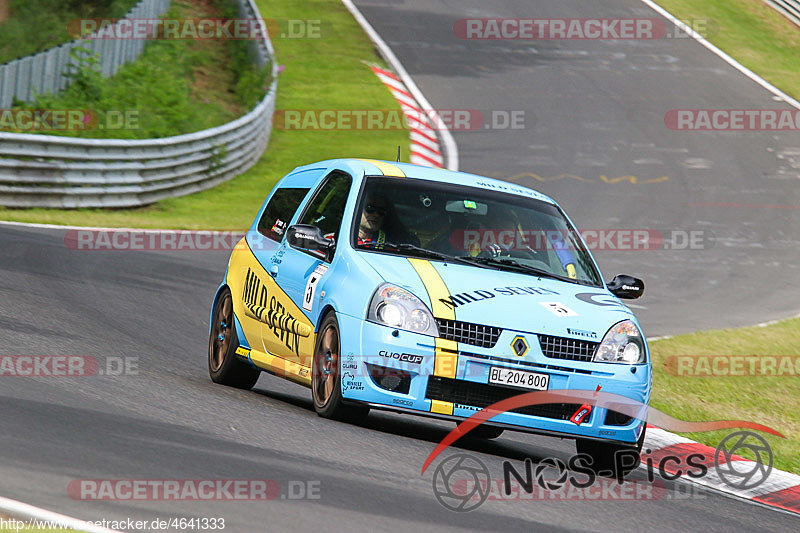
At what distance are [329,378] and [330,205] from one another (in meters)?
1.49

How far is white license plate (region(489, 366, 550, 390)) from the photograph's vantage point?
7.43 meters

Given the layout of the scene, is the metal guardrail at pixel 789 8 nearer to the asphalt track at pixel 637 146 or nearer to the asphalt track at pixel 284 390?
the asphalt track at pixel 637 146

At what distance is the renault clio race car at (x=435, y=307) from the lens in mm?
7457

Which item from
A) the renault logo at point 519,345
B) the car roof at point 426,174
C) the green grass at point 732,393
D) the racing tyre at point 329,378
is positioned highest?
the car roof at point 426,174

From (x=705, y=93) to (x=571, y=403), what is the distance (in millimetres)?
26823

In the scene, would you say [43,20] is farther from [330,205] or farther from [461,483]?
[461,483]

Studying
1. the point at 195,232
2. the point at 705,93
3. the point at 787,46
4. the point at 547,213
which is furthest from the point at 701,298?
the point at 787,46

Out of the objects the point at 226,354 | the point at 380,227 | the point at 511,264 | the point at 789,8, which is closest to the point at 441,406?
the point at 511,264

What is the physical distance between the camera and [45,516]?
4.90 m

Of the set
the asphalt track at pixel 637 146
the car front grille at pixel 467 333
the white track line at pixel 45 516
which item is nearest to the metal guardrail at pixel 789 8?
the asphalt track at pixel 637 146

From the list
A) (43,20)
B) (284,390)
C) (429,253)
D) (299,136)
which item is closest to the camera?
(429,253)

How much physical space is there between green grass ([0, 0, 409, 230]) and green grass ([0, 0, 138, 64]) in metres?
4.62

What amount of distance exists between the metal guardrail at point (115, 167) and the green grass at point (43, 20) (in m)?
11.2

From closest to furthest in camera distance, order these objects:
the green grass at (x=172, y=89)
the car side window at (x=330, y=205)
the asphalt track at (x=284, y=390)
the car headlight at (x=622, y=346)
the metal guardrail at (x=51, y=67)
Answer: the asphalt track at (x=284, y=390)
the car headlight at (x=622, y=346)
the car side window at (x=330, y=205)
the metal guardrail at (x=51, y=67)
the green grass at (x=172, y=89)
